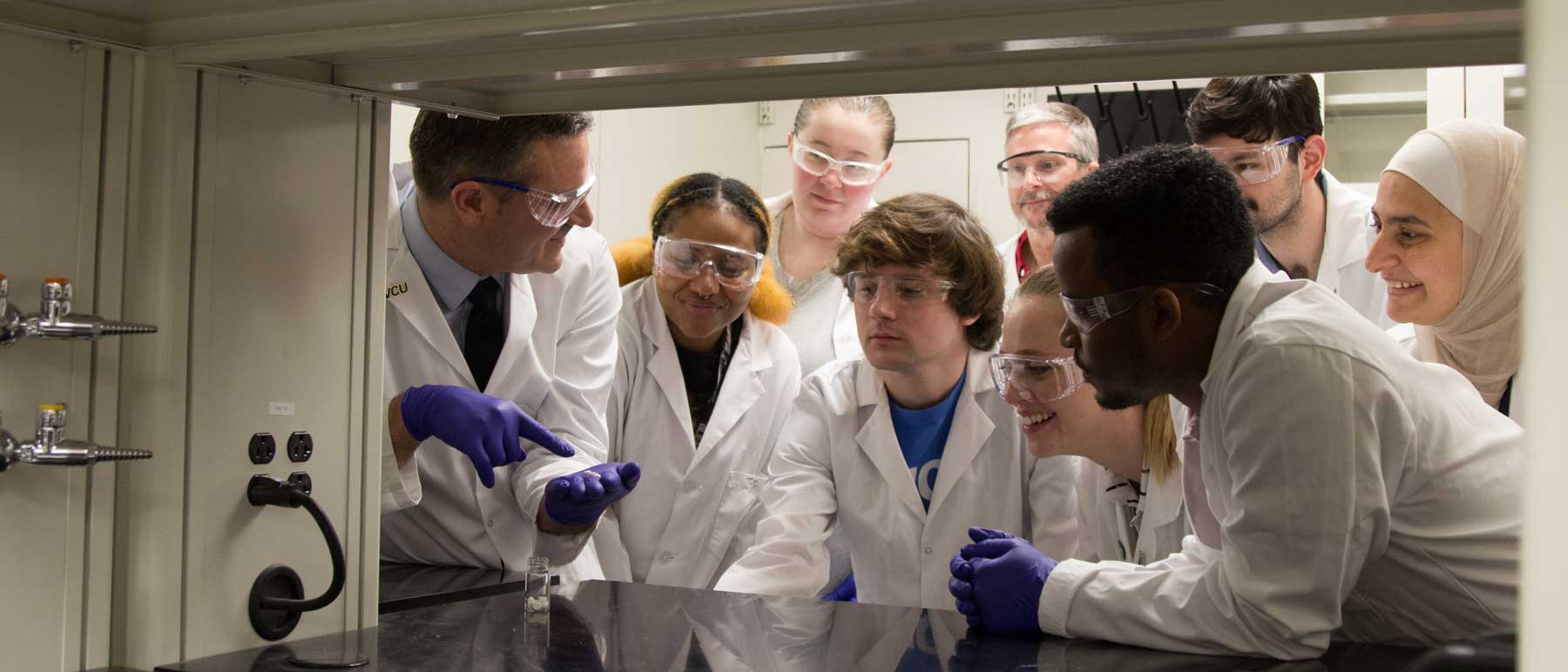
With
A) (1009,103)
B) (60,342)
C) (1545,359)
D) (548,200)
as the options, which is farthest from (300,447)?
(1009,103)

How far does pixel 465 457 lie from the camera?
2199 mm

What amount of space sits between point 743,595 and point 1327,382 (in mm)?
802

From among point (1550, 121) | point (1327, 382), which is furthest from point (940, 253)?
point (1550, 121)

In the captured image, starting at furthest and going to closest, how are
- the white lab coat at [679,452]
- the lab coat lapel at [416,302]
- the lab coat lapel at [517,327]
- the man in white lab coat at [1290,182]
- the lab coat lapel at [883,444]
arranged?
1. the white lab coat at [679,452]
2. the man in white lab coat at [1290,182]
3. the lab coat lapel at [883,444]
4. the lab coat lapel at [517,327]
5. the lab coat lapel at [416,302]

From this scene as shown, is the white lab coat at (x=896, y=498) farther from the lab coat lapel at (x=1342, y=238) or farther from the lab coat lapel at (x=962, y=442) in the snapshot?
the lab coat lapel at (x=1342, y=238)

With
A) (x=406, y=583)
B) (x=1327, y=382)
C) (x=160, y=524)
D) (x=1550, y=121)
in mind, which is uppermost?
(x=1550, y=121)

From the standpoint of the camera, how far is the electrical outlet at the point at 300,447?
53.3 inches

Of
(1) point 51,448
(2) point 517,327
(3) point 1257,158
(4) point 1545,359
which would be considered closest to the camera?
(4) point 1545,359

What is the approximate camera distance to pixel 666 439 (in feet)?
9.39

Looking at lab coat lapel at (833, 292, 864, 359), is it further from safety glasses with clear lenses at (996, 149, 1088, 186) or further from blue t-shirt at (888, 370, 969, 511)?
blue t-shirt at (888, 370, 969, 511)

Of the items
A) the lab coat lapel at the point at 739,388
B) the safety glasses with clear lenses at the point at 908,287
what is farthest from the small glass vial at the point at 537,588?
the lab coat lapel at the point at 739,388

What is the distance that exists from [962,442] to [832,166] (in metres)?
1.15

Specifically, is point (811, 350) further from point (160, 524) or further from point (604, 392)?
point (160, 524)

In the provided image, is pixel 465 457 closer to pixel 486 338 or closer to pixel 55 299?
pixel 486 338
